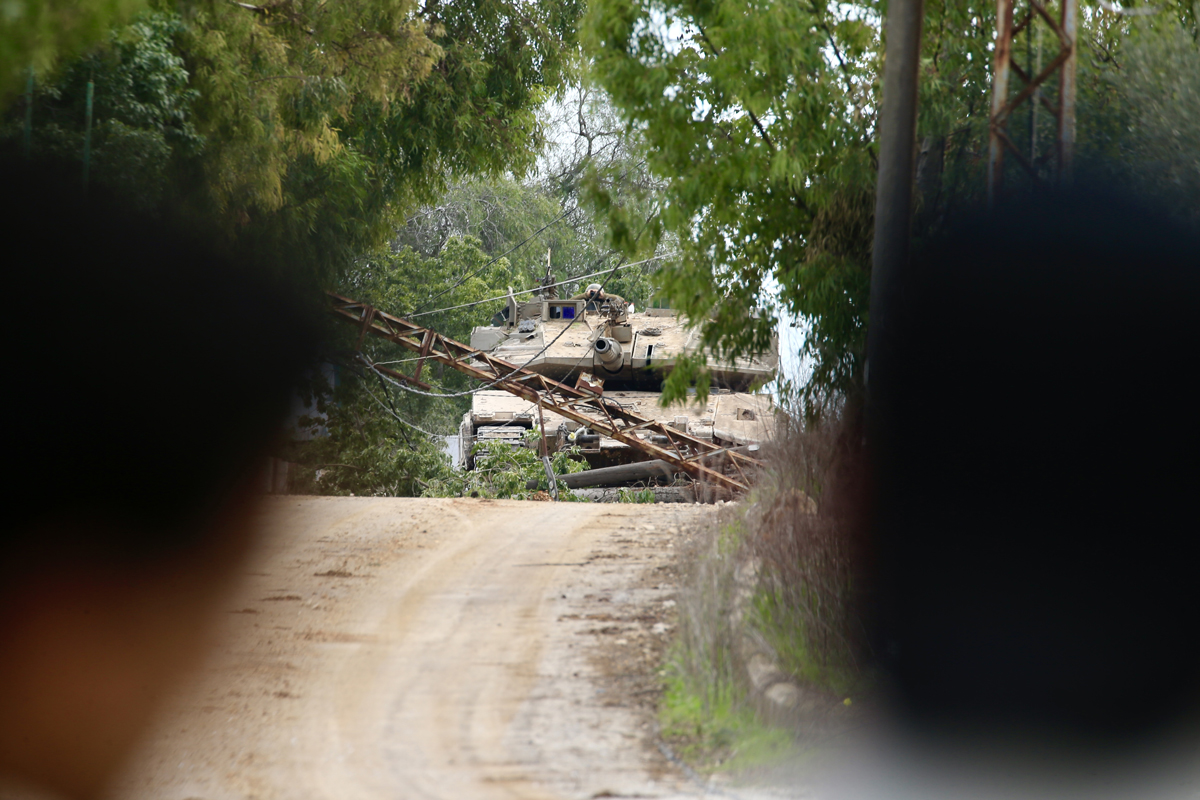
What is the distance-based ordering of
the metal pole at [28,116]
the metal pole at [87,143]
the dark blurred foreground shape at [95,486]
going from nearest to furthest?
the dark blurred foreground shape at [95,486] → the metal pole at [28,116] → the metal pole at [87,143]

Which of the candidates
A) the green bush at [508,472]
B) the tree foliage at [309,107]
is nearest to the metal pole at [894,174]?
the tree foliage at [309,107]

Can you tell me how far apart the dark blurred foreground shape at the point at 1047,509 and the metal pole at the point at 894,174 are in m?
0.13

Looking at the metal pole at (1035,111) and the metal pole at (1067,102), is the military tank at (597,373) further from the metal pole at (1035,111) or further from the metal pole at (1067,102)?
the metal pole at (1067,102)

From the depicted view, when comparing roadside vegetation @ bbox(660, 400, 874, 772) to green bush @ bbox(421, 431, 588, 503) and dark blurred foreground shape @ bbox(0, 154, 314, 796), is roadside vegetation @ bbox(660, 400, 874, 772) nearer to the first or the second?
dark blurred foreground shape @ bbox(0, 154, 314, 796)

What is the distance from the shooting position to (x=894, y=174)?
598 cm

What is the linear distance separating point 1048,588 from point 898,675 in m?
0.90

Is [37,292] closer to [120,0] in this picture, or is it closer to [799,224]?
[120,0]

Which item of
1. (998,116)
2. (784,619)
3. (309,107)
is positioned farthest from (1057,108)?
(309,107)

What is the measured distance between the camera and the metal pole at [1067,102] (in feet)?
21.9

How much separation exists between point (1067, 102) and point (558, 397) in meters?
13.7

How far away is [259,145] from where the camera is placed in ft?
41.2

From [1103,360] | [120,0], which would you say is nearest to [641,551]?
[1103,360]

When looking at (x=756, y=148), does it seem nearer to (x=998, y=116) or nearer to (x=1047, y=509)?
(x=998, y=116)

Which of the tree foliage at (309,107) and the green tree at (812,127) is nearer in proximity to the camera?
the green tree at (812,127)
